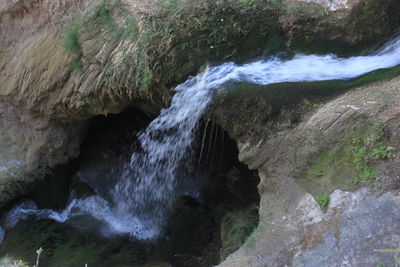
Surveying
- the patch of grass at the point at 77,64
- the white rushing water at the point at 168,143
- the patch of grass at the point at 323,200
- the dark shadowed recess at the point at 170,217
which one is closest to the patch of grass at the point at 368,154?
the patch of grass at the point at 323,200

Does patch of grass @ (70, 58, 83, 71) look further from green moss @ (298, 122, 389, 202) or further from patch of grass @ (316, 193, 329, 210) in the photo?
patch of grass @ (316, 193, 329, 210)

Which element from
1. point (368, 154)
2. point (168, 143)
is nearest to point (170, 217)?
point (168, 143)

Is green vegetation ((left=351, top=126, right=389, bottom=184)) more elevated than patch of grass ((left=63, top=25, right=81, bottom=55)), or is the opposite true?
patch of grass ((left=63, top=25, right=81, bottom=55))

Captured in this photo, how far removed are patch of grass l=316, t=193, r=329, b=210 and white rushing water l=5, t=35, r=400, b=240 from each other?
154cm

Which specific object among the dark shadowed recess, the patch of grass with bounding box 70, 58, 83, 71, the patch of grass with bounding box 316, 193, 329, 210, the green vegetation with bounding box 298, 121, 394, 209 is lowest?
the dark shadowed recess

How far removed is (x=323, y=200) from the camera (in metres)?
3.53

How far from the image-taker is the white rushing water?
458 cm

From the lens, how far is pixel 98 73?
16.7 ft

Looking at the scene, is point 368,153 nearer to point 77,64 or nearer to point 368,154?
point 368,154

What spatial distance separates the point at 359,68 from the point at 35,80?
457cm

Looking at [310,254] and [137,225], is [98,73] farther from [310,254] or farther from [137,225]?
[310,254]

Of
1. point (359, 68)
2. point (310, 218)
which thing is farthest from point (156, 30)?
point (310, 218)

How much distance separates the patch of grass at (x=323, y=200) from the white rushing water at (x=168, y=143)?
1.54 metres

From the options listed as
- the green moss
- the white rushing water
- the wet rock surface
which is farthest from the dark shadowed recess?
the green moss
